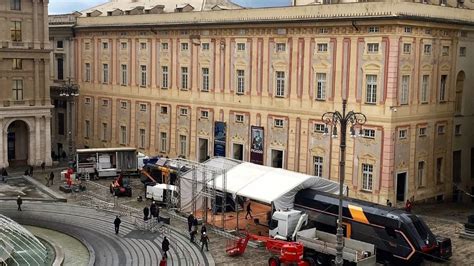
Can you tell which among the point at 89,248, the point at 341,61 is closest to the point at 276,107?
the point at 341,61

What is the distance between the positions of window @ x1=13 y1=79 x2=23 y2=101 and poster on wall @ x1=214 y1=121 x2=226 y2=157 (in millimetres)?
19346

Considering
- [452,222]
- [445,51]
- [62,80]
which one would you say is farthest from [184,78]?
[452,222]

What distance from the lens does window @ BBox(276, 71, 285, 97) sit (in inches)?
1997

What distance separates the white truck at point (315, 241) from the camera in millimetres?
31031

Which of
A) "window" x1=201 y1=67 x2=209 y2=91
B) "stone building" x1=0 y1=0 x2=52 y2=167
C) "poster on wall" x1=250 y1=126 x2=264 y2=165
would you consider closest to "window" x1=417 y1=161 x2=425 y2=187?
"poster on wall" x1=250 y1=126 x2=264 y2=165

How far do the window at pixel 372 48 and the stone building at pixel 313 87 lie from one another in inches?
3.6

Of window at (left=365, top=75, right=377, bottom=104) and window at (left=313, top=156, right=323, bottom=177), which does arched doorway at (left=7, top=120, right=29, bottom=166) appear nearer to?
window at (left=313, top=156, right=323, bottom=177)

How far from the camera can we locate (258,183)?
39.9 meters

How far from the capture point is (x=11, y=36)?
6053cm

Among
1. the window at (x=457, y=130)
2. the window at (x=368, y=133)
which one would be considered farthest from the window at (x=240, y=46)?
the window at (x=457, y=130)

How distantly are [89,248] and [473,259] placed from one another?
20.9 meters

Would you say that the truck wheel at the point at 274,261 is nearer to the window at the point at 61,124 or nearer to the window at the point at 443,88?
the window at the point at 443,88

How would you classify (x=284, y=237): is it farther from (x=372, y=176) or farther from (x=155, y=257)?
(x=372, y=176)

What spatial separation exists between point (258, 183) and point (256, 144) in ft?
42.4
